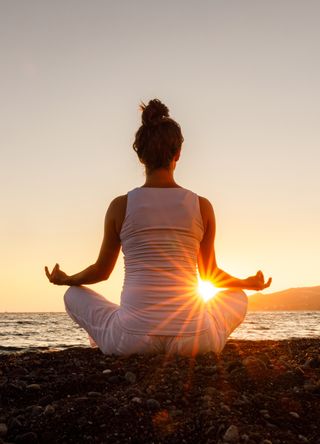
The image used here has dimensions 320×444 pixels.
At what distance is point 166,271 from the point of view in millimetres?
5328

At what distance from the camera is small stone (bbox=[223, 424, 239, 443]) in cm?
333

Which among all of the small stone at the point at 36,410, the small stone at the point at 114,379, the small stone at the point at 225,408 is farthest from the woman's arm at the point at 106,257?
the small stone at the point at 225,408

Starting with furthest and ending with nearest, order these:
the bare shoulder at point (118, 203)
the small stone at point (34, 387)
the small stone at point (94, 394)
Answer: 1. the bare shoulder at point (118, 203)
2. the small stone at point (34, 387)
3. the small stone at point (94, 394)

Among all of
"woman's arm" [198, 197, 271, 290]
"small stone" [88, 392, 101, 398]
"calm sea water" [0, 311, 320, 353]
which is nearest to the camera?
"small stone" [88, 392, 101, 398]

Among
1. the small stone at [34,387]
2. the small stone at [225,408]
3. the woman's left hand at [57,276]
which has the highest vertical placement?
the woman's left hand at [57,276]

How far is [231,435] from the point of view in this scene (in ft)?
11.0

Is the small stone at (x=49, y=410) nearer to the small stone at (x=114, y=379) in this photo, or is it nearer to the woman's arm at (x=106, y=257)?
the small stone at (x=114, y=379)

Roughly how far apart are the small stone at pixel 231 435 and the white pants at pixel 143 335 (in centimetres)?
205

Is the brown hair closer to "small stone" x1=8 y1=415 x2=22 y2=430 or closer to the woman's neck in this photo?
the woman's neck

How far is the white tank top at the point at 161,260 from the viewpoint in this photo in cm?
527

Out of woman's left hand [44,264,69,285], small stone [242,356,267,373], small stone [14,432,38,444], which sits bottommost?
small stone [14,432,38,444]

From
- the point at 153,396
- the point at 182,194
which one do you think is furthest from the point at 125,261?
the point at 153,396

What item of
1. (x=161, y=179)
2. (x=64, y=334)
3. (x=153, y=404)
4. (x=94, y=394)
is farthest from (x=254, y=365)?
(x=64, y=334)

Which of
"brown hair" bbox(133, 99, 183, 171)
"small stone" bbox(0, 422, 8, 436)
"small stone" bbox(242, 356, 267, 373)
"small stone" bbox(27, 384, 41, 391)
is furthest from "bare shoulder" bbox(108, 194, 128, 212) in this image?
"small stone" bbox(0, 422, 8, 436)
